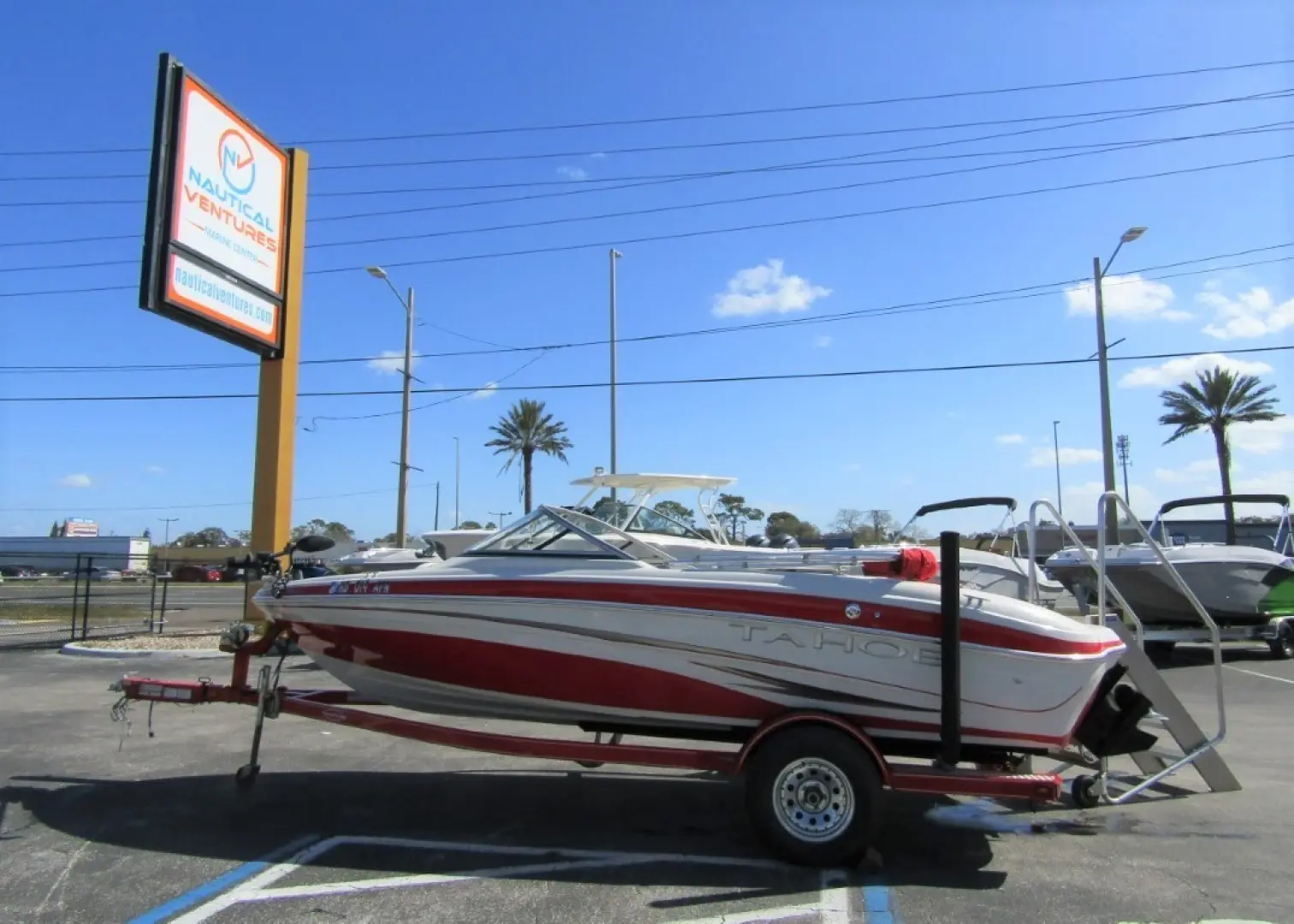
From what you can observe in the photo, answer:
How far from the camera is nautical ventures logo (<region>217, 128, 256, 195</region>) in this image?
1480cm

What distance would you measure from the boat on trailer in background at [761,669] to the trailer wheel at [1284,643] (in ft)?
34.9

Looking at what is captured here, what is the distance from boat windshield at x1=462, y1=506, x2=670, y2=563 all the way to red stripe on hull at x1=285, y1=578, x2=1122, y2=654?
0.44 metres

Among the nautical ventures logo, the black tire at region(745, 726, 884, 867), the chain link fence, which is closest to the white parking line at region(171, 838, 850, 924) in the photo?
the black tire at region(745, 726, 884, 867)

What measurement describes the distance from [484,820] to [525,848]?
2.13 feet

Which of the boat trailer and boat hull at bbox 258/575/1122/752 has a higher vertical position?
boat hull at bbox 258/575/1122/752

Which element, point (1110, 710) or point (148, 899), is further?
point (1110, 710)

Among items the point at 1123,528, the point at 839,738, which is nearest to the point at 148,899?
the point at 839,738

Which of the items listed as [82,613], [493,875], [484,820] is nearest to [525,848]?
[493,875]

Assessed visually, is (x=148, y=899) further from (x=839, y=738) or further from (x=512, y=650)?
(x=839, y=738)

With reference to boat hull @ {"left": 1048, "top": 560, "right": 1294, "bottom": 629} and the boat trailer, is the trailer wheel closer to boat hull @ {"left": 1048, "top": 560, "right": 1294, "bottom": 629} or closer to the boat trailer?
boat hull @ {"left": 1048, "top": 560, "right": 1294, "bottom": 629}

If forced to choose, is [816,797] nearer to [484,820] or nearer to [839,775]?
[839,775]

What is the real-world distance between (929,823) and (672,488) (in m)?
5.14

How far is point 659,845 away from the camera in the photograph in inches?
211

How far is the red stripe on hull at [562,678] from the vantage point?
5.29 metres
